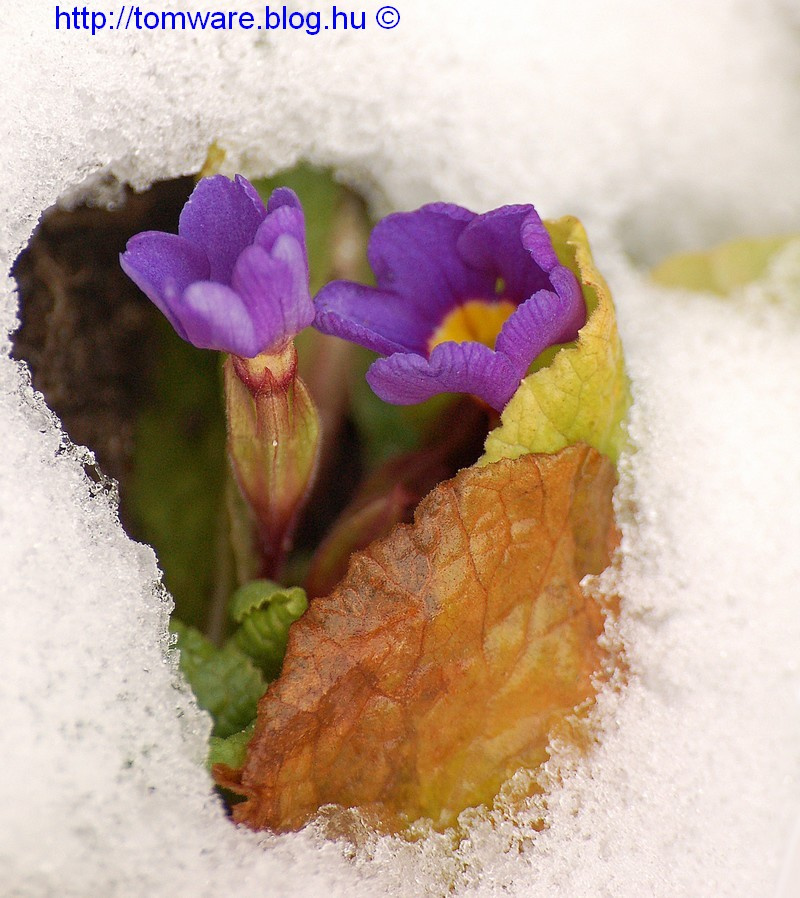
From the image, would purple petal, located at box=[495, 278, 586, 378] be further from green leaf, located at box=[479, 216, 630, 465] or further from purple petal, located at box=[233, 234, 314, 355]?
purple petal, located at box=[233, 234, 314, 355]

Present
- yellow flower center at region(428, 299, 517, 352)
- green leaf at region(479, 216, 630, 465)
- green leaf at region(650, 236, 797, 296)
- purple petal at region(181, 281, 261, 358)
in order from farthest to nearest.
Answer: green leaf at region(650, 236, 797, 296) → yellow flower center at region(428, 299, 517, 352) → green leaf at region(479, 216, 630, 465) → purple petal at region(181, 281, 261, 358)

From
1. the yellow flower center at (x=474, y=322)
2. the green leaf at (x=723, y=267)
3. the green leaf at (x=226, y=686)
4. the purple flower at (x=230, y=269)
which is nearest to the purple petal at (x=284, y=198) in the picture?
the purple flower at (x=230, y=269)

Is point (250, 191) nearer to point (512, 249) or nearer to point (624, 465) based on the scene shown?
point (512, 249)

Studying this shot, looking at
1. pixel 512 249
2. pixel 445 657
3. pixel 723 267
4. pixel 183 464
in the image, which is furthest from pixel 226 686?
pixel 723 267

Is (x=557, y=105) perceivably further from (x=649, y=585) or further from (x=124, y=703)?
(x=124, y=703)

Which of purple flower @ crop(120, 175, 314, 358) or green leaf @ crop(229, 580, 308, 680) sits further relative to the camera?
green leaf @ crop(229, 580, 308, 680)

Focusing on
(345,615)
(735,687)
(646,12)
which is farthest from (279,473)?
(646,12)

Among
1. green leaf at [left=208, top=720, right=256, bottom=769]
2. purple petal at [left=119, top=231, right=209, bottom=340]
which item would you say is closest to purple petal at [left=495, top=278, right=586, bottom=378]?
purple petal at [left=119, top=231, right=209, bottom=340]
